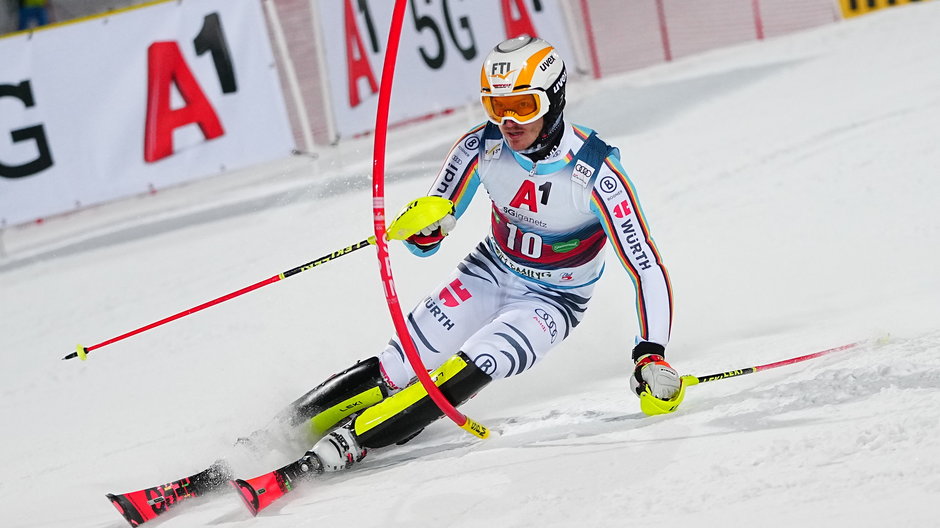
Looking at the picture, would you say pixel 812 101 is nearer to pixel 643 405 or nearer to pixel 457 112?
pixel 457 112

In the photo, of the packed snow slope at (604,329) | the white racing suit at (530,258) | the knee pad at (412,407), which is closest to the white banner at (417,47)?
the packed snow slope at (604,329)

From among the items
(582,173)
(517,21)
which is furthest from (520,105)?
(517,21)

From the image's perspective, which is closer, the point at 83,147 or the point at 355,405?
the point at 355,405

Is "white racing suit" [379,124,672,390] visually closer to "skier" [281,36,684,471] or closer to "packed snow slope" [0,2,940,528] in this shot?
"skier" [281,36,684,471]

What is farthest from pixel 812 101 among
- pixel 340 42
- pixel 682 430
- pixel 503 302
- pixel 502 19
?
pixel 682 430

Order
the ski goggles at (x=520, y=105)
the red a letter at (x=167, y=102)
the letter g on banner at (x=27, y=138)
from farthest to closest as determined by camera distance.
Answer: the red a letter at (x=167, y=102) → the letter g on banner at (x=27, y=138) → the ski goggles at (x=520, y=105)

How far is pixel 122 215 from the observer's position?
9492mm

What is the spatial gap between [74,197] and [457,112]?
3805mm

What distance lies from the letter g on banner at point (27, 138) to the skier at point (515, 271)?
526cm

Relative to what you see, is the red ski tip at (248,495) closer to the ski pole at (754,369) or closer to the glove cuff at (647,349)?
the glove cuff at (647,349)

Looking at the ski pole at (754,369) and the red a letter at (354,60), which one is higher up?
the red a letter at (354,60)

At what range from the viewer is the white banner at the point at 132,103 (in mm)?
8227

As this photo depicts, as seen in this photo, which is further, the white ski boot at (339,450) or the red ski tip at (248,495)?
the white ski boot at (339,450)

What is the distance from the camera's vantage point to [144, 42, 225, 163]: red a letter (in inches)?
331
